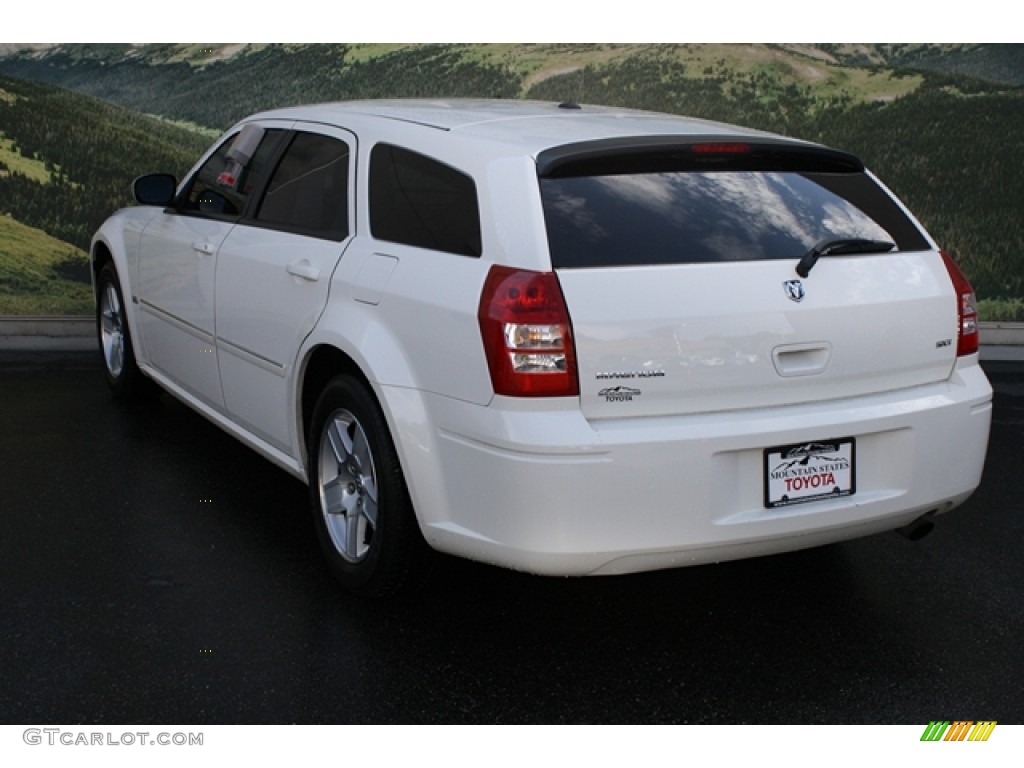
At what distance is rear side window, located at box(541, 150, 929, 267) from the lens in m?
3.79

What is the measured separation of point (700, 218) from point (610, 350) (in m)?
0.59

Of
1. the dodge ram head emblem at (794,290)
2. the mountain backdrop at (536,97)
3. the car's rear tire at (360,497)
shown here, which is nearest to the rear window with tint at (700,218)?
the dodge ram head emblem at (794,290)

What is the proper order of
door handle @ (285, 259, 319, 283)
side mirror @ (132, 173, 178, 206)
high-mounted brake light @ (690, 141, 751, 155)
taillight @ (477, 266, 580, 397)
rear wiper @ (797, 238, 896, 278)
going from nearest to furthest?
taillight @ (477, 266, 580, 397), rear wiper @ (797, 238, 896, 278), high-mounted brake light @ (690, 141, 751, 155), door handle @ (285, 259, 319, 283), side mirror @ (132, 173, 178, 206)

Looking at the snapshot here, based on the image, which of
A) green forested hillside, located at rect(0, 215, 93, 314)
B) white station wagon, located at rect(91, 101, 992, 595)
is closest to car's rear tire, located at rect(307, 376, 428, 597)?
white station wagon, located at rect(91, 101, 992, 595)

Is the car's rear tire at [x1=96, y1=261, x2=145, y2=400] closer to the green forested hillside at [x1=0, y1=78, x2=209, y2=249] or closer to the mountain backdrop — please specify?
the mountain backdrop

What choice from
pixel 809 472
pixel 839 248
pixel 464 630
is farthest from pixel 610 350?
pixel 464 630

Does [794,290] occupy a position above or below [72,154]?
above

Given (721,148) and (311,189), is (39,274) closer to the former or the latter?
(311,189)

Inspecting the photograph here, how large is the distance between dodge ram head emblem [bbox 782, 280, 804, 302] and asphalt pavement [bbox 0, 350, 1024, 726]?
3.70ft

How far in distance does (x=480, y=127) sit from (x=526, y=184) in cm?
57

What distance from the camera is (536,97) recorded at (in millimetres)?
12297

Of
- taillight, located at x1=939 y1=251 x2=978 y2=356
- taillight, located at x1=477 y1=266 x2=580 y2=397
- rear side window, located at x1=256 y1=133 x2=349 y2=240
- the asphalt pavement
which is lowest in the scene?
the asphalt pavement
